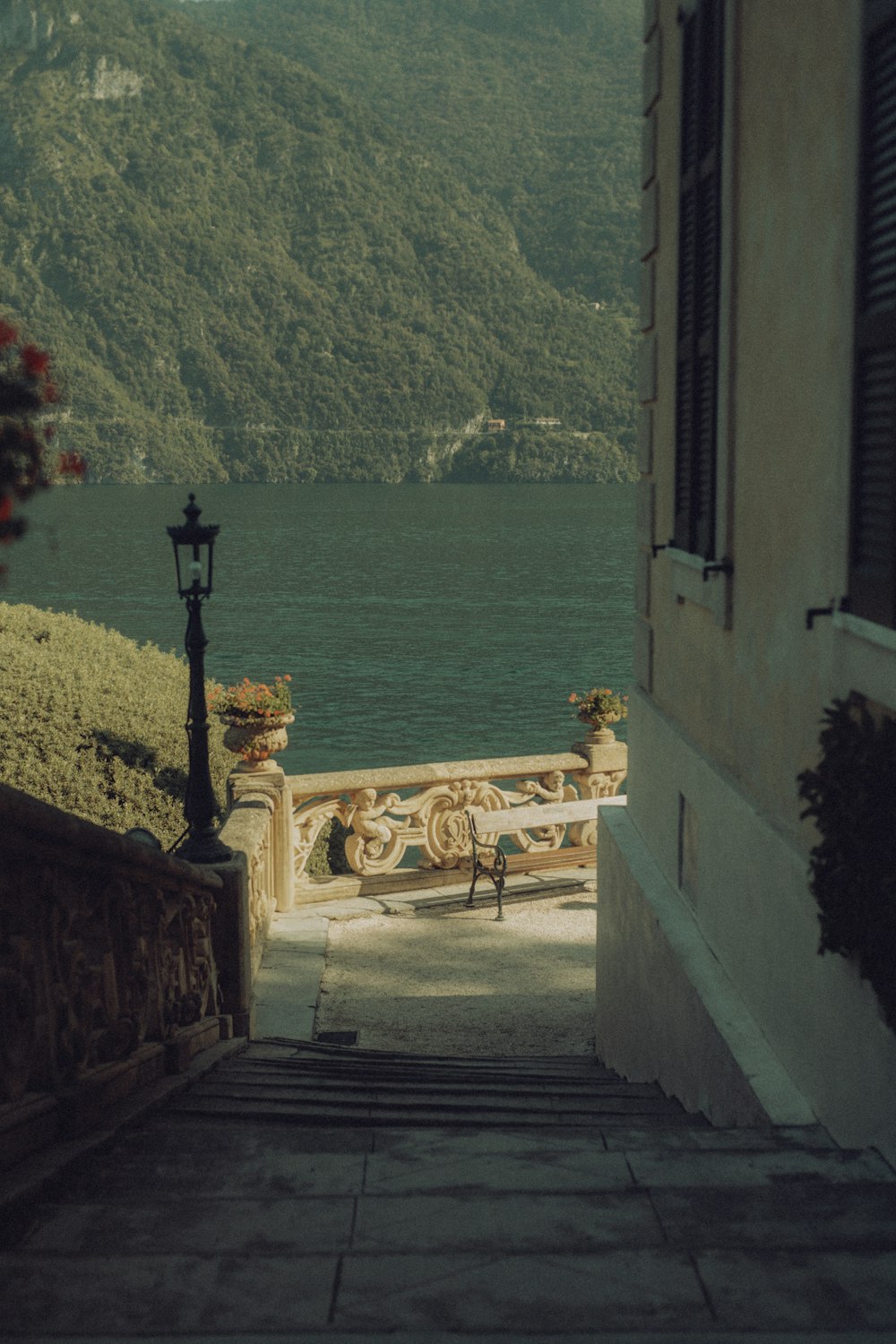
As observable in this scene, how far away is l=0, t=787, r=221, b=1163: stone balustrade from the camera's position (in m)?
3.56

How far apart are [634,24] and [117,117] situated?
78260 mm

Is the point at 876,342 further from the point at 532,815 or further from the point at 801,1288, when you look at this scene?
the point at 532,815

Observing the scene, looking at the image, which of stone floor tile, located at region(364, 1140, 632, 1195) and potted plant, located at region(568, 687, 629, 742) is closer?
stone floor tile, located at region(364, 1140, 632, 1195)

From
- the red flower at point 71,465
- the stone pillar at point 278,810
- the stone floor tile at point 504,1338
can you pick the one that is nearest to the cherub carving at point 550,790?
the stone pillar at point 278,810

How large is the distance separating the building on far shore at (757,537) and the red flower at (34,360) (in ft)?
8.06

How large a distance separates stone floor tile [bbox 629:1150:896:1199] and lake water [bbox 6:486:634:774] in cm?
234

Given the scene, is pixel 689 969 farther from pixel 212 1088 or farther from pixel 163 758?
pixel 163 758

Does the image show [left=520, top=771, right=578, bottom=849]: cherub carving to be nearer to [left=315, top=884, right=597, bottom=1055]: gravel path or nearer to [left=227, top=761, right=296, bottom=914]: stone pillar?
[left=315, top=884, right=597, bottom=1055]: gravel path

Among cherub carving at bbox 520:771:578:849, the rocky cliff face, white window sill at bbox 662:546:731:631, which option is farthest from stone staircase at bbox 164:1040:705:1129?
the rocky cliff face

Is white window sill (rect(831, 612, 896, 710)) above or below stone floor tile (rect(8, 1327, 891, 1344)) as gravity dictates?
above

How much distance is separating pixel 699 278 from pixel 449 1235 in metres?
4.98

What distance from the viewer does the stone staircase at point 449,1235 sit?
8.52 ft

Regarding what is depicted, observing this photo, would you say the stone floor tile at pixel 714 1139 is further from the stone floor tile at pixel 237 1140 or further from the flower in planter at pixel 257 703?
the flower in planter at pixel 257 703

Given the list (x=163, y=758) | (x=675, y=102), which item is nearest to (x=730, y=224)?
(x=675, y=102)
